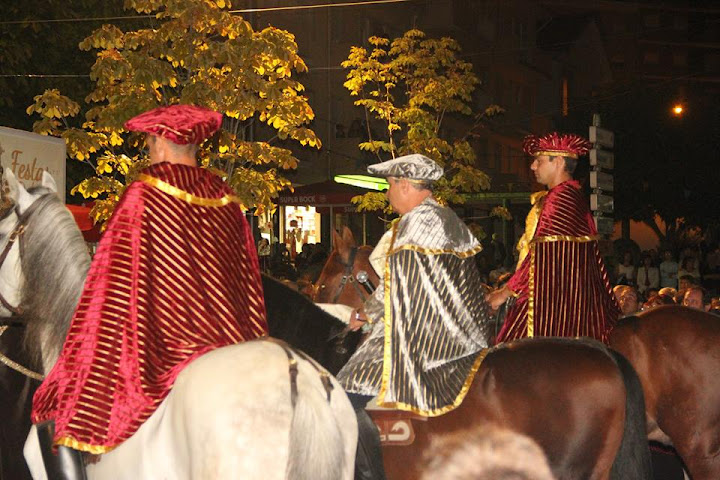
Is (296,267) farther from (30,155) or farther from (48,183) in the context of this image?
(48,183)

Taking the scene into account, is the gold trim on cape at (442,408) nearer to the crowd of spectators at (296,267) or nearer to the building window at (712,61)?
the crowd of spectators at (296,267)

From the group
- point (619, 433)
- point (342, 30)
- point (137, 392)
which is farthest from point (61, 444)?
point (342, 30)

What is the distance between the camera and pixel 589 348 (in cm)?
526

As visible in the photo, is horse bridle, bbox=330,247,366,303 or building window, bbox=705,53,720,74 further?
building window, bbox=705,53,720,74

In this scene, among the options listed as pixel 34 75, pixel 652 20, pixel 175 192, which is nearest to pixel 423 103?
pixel 34 75

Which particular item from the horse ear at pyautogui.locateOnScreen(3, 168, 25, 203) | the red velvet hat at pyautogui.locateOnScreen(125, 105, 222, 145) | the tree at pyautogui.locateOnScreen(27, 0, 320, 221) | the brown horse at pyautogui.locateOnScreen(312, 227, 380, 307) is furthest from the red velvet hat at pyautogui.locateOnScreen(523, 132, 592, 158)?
the tree at pyautogui.locateOnScreen(27, 0, 320, 221)

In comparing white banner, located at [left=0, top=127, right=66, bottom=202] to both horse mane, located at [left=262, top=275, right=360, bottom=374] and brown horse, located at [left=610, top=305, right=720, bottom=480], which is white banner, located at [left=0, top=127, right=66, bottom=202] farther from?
brown horse, located at [left=610, top=305, right=720, bottom=480]

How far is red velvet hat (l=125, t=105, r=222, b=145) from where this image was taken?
4.46 m

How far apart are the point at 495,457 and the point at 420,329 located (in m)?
0.81

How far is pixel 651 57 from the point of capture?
9575cm

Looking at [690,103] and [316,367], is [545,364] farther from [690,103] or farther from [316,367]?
[690,103]

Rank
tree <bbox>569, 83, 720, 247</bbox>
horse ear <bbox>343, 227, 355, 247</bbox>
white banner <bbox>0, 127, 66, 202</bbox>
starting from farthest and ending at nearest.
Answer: tree <bbox>569, 83, 720, 247</bbox> → white banner <bbox>0, 127, 66, 202</bbox> → horse ear <bbox>343, 227, 355, 247</bbox>

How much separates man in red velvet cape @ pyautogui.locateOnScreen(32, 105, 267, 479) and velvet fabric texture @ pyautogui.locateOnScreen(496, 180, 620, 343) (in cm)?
283

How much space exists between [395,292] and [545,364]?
3.01 ft
